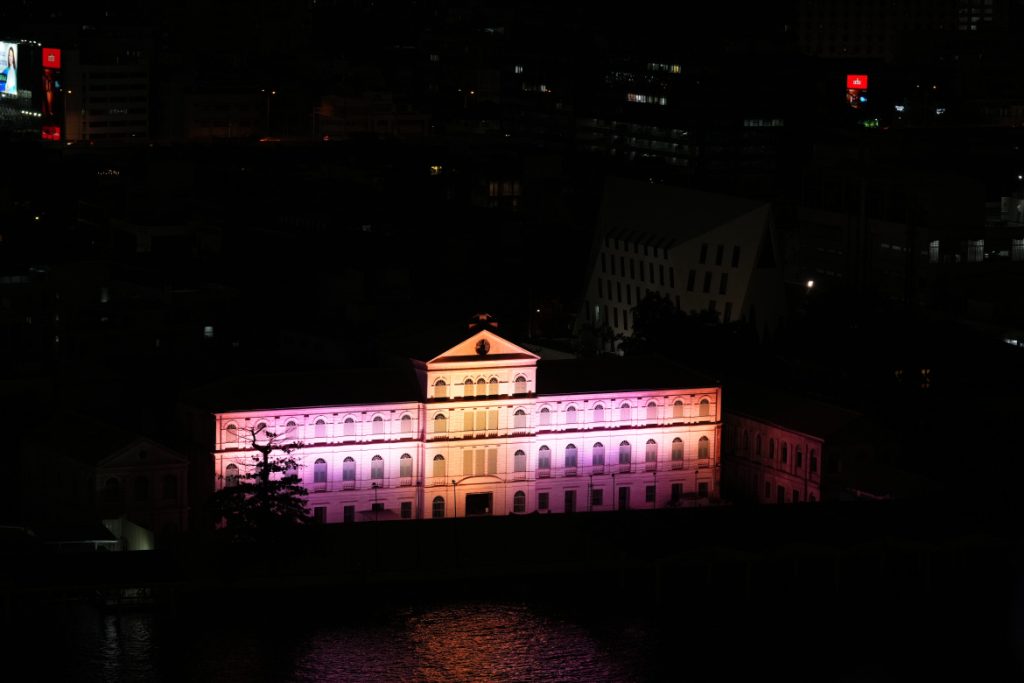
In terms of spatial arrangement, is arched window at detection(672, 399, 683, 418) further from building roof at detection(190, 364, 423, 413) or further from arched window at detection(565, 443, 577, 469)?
building roof at detection(190, 364, 423, 413)

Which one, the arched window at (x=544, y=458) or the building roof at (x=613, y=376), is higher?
the building roof at (x=613, y=376)

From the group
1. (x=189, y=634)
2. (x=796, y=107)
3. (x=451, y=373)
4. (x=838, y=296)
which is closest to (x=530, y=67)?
(x=796, y=107)

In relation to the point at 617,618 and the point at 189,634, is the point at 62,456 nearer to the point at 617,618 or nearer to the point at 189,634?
the point at 189,634

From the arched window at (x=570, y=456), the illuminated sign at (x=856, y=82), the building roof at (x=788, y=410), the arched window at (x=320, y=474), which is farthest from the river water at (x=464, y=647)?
the illuminated sign at (x=856, y=82)

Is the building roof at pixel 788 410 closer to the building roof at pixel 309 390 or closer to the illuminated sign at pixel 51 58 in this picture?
the building roof at pixel 309 390

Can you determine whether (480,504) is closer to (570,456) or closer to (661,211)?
(570,456)

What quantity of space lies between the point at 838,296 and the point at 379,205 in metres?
44.6

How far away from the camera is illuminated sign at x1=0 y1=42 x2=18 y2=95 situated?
6324 inches

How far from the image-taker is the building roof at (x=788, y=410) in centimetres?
6284

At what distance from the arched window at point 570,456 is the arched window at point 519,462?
128cm

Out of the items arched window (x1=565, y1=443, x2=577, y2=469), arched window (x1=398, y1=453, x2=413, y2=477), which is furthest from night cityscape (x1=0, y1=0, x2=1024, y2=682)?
arched window (x1=398, y1=453, x2=413, y2=477)

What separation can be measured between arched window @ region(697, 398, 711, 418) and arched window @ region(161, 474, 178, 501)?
14.6 metres

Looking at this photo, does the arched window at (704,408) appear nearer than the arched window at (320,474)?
No

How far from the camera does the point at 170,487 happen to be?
58.4 metres
